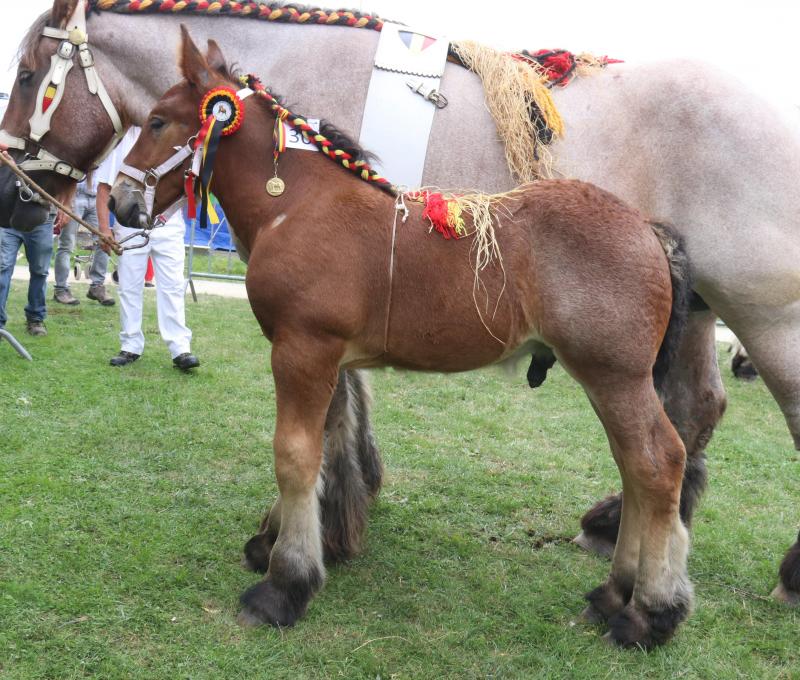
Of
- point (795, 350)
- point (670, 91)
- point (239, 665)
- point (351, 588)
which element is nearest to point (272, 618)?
point (239, 665)

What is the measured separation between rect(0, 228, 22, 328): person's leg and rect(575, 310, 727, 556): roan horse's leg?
20.2ft

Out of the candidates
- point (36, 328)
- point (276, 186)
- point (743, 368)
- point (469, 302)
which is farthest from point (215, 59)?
point (743, 368)

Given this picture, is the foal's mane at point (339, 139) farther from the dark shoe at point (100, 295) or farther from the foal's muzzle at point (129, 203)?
the dark shoe at point (100, 295)

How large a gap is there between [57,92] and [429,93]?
179 centimetres

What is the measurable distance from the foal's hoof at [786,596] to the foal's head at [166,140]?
337 centimetres

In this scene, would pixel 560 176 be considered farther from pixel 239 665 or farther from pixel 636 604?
pixel 239 665

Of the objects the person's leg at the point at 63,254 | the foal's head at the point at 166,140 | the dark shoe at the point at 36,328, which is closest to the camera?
the foal's head at the point at 166,140

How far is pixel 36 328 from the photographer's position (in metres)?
8.00

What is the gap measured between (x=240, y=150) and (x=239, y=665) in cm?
201

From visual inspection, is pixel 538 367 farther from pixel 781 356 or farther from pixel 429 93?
pixel 429 93

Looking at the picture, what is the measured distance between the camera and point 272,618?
3.13m

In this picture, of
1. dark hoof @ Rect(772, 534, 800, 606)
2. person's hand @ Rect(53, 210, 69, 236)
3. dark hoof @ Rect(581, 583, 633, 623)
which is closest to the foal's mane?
dark hoof @ Rect(581, 583, 633, 623)

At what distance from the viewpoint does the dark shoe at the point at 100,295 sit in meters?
10.0

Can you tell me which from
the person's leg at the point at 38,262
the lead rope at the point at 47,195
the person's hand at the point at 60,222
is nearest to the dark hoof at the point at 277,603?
the lead rope at the point at 47,195
